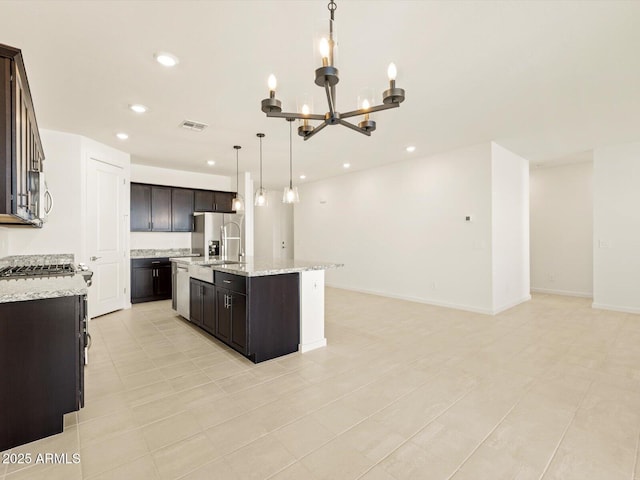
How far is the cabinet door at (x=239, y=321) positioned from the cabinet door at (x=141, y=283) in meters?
3.49

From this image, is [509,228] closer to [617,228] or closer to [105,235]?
[617,228]

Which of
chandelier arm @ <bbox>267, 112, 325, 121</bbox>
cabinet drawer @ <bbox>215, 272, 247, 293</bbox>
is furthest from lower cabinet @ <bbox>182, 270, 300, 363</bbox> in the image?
chandelier arm @ <bbox>267, 112, 325, 121</bbox>

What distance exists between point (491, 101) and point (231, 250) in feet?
17.2

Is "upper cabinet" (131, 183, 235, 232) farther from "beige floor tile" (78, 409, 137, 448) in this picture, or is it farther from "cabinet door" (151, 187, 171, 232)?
"beige floor tile" (78, 409, 137, 448)

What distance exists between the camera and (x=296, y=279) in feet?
11.0

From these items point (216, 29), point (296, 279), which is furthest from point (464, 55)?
point (296, 279)

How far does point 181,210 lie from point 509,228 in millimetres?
6256

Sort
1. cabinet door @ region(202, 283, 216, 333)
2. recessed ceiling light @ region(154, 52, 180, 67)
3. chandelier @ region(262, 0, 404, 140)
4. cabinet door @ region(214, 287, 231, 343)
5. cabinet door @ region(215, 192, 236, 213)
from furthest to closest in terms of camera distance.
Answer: cabinet door @ region(215, 192, 236, 213)
cabinet door @ region(202, 283, 216, 333)
cabinet door @ region(214, 287, 231, 343)
recessed ceiling light @ region(154, 52, 180, 67)
chandelier @ region(262, 0, 404, 140)

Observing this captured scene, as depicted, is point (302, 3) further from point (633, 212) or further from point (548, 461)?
point (633, 212)

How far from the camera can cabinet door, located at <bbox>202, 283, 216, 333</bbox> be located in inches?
144

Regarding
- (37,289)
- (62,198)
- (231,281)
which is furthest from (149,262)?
(37,289)

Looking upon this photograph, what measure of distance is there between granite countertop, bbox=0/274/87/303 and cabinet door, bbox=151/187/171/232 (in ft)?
12.7

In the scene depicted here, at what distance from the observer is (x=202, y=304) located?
393cm

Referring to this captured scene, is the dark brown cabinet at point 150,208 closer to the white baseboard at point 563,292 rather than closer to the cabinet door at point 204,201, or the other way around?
the cabinet door at point 204,201
